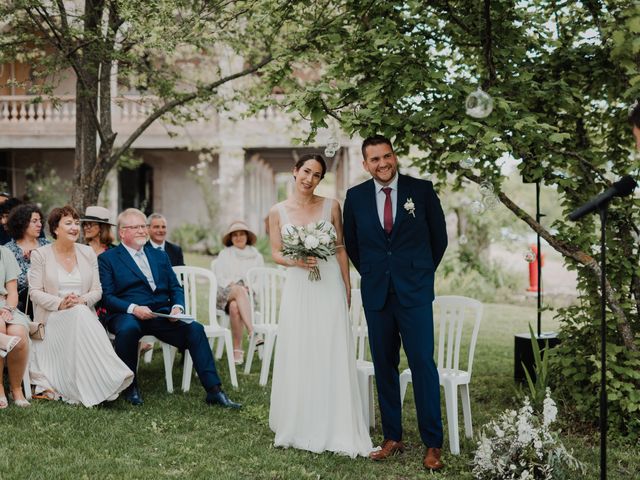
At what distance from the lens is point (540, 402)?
5.40 meters

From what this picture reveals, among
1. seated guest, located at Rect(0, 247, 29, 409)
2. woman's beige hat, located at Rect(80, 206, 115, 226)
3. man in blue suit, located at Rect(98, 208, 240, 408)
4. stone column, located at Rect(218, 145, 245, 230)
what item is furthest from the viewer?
stone column, located at Rect(218, 145, 245, 230)

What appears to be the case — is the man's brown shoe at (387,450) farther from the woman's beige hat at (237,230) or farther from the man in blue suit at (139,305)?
the woman's beige hat at (237,230)

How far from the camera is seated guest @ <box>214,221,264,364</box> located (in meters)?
7.71

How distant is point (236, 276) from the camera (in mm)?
7918

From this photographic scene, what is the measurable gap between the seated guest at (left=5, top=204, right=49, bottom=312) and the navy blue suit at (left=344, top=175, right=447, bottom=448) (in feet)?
10.2

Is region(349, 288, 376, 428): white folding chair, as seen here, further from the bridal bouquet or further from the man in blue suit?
the man in blue suit

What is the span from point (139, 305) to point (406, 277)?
2.61 metres

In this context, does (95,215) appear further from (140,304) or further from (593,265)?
(593,265)

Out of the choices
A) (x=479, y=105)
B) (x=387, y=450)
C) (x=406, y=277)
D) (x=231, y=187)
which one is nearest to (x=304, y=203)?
(x=406, y=277)

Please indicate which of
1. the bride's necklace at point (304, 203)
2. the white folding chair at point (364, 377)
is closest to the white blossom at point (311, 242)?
the bride's necklace at point (304, 203)

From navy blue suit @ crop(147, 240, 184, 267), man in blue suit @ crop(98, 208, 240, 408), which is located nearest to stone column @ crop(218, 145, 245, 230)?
navy blue suit @ crop(147, 240, 184, 267)

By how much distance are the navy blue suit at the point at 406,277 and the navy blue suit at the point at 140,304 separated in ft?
6.11

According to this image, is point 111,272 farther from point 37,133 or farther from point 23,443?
point 37,133

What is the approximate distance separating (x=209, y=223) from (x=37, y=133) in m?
4.93
